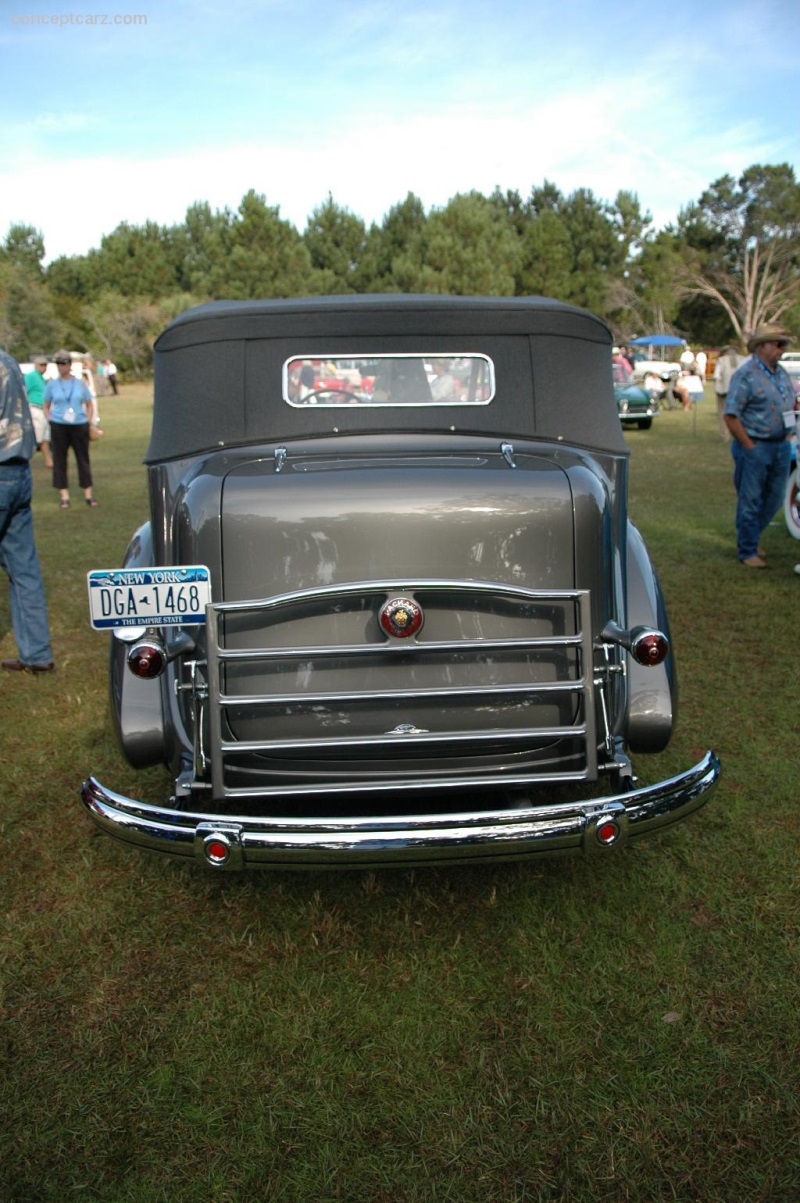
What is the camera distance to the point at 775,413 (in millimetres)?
7457

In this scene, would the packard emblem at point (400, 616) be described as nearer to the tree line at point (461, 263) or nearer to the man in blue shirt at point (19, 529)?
the man in blue shirt at point (19, 529)

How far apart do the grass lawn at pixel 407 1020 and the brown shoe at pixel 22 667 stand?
1392 mm

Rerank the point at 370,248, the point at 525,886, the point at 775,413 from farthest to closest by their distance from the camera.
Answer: the point at 370,248 → the point at 775,413 → the point at 525,886

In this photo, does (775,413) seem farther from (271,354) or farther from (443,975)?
(443,975)

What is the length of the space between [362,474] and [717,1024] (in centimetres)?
184

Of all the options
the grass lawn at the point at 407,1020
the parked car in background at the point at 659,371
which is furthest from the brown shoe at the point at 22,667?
the parked car in background at the point at 659,371

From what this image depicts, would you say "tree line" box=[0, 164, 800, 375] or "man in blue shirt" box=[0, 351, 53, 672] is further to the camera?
"tree line" box=[0, 164, 800, 375]

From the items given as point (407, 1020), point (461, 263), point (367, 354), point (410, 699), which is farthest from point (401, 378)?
point (461, 263)

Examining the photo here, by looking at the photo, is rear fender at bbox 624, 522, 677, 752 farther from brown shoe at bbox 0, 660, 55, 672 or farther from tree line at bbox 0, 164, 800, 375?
tree line at bbox 0, 164, 800, 375

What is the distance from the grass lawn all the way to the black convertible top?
5.25 ft

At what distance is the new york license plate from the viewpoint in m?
2.60

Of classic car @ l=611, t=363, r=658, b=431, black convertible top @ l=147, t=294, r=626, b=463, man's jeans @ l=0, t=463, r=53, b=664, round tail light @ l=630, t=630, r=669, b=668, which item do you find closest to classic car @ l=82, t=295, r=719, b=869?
round tail light @ l=630, t=630, r=669, b=668

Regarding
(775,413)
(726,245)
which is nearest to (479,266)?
(726,245)

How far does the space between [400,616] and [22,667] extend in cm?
376
